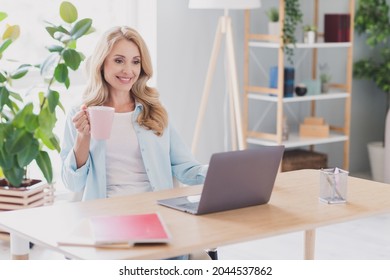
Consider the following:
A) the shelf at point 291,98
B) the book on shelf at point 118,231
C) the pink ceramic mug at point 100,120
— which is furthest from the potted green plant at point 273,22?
the book on shelf at point 118,231

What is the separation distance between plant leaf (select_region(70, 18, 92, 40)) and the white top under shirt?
0.39 m

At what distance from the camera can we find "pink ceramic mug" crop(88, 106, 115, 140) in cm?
243

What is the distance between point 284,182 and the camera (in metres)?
2.76

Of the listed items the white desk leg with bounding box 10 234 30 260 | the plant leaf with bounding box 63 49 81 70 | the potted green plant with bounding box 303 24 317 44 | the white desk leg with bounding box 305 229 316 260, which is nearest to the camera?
the white desk leg with bounding box 10 234 30 260

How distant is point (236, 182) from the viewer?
7.60 feet

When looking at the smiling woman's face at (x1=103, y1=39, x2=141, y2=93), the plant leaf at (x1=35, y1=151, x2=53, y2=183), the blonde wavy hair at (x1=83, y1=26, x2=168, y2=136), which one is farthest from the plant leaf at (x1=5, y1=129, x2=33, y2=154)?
the smiling woman's face at (x1=103, y1=39, x2=141, y2=93)

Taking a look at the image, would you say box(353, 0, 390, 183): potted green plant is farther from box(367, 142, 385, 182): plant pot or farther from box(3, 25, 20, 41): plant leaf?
box(3, 25, 20, 41): plant leaf

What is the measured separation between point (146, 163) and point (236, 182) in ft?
1.98

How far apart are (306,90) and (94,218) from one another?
3.30 meters

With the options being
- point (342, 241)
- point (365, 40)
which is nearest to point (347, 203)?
point (342, 241)

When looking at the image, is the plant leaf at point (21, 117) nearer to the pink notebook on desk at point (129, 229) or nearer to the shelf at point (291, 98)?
the pink notebook on desk at point (129, 229)

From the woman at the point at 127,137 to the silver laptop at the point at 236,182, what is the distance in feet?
1.36

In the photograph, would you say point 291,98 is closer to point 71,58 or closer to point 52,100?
point 52,100

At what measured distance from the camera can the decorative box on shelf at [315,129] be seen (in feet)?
17.7
